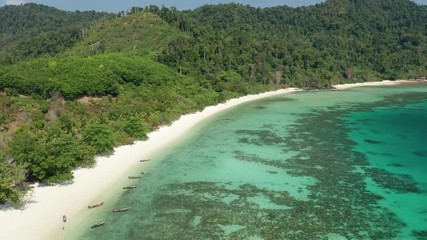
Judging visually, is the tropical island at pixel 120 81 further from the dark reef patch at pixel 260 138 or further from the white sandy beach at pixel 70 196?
the dark reef patch at pixel 260 138

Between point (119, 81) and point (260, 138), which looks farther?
point (119, 81)

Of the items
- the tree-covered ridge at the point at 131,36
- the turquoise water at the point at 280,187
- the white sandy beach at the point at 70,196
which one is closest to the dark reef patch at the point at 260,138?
the turquoise water at the point at 280,187

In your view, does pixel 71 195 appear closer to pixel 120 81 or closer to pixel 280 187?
pixel 280 187

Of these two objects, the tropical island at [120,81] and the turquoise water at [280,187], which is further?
the tropical island at [120,81]

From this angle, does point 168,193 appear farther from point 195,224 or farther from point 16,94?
point 16,94

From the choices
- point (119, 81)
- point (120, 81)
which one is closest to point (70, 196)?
point (119, 81)

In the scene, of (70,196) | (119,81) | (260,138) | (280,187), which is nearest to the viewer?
(70,196)

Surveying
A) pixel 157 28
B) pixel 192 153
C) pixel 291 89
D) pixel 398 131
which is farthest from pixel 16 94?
pixel 291 89
